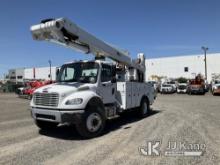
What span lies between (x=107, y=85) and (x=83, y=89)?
1.37m

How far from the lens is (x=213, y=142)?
778cm

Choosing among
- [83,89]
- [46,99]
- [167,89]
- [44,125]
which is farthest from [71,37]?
[167,89]

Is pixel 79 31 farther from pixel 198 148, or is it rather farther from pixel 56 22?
pixel 198 148

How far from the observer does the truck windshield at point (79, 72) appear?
9.78 meters

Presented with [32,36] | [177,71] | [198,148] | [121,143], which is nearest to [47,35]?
[32,36]

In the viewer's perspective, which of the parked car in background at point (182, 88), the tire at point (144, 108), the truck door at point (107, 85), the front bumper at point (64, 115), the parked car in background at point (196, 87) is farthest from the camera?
the parked car in background at point (182, 88)

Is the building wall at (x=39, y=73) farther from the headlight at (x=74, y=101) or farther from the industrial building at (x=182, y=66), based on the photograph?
the headlight at (x=74, y=101)

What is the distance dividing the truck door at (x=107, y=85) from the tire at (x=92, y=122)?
81cm

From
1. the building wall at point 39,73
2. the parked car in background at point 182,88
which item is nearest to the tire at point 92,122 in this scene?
the parked car in background at point 182,88

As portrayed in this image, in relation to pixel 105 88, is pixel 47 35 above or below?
above

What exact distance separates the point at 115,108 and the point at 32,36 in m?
4.04

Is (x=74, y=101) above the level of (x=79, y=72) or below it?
below

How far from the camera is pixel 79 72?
33.1 feet

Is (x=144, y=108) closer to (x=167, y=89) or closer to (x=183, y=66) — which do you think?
(x=167, y=89)
